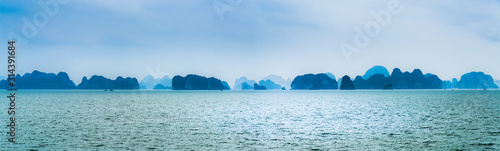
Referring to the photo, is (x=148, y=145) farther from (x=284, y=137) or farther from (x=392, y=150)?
(x=392, y=150)

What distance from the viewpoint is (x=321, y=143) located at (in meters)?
46.0

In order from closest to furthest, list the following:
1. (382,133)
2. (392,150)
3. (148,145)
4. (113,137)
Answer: (392,150), (148,145), (113,137), (382,133)

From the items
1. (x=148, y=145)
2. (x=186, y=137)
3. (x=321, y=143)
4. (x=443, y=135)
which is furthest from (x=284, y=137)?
(x=443, y=135)

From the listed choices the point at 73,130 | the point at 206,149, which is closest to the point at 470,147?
the point at 206,149

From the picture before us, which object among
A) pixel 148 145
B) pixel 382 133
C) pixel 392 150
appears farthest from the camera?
pixel 382 133

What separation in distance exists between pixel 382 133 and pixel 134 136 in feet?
113

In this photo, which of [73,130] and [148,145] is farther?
[73,130]

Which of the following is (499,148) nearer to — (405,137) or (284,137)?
(405,137)

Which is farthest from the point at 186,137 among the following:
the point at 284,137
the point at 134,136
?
the point at 284,137

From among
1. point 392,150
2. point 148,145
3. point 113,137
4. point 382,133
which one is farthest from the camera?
point 382,133

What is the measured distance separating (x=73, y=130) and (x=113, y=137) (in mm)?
10749

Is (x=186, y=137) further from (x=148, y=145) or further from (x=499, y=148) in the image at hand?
(x=499, y=148)

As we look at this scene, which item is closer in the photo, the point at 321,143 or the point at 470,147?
the point at 470,147

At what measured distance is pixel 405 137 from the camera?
50188mm
